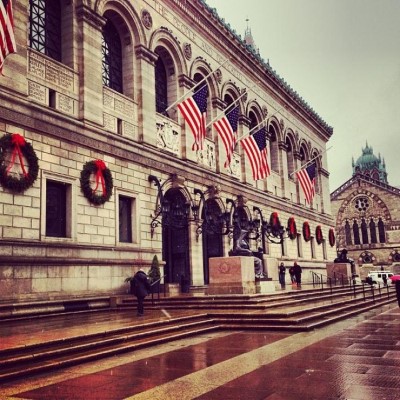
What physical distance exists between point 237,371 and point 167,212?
15.3 meters

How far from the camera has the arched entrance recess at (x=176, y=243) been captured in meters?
24.8

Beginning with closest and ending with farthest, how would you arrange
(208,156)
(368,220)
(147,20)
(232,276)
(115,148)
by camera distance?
(232,276) < (115,148) < (147,20) < (208,156) < (368,220)

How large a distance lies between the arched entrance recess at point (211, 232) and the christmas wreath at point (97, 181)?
27.0ft

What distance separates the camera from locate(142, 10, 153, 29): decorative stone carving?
23453mm

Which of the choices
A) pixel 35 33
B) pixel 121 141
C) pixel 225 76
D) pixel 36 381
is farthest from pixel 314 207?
pixel 36 381

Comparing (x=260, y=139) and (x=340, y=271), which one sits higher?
(x=260, y=139)

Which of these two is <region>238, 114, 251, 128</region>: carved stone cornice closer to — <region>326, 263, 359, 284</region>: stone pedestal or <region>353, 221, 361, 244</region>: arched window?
<region>326, 263, 359, 284</region>: stone pedestal

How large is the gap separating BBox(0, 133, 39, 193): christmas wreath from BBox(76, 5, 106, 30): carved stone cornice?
669cm

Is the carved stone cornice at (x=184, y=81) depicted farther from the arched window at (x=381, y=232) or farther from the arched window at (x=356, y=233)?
the arched window at (x=356, y=233)

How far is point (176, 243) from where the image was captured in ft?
85.3

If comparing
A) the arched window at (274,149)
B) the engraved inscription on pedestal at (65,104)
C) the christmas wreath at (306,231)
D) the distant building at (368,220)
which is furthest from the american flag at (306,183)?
the distant building at (368,220)

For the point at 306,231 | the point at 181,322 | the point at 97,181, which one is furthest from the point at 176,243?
the point at 306,231

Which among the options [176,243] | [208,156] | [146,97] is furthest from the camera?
[208,156]

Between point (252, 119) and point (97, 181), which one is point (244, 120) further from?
point (97, 181)
